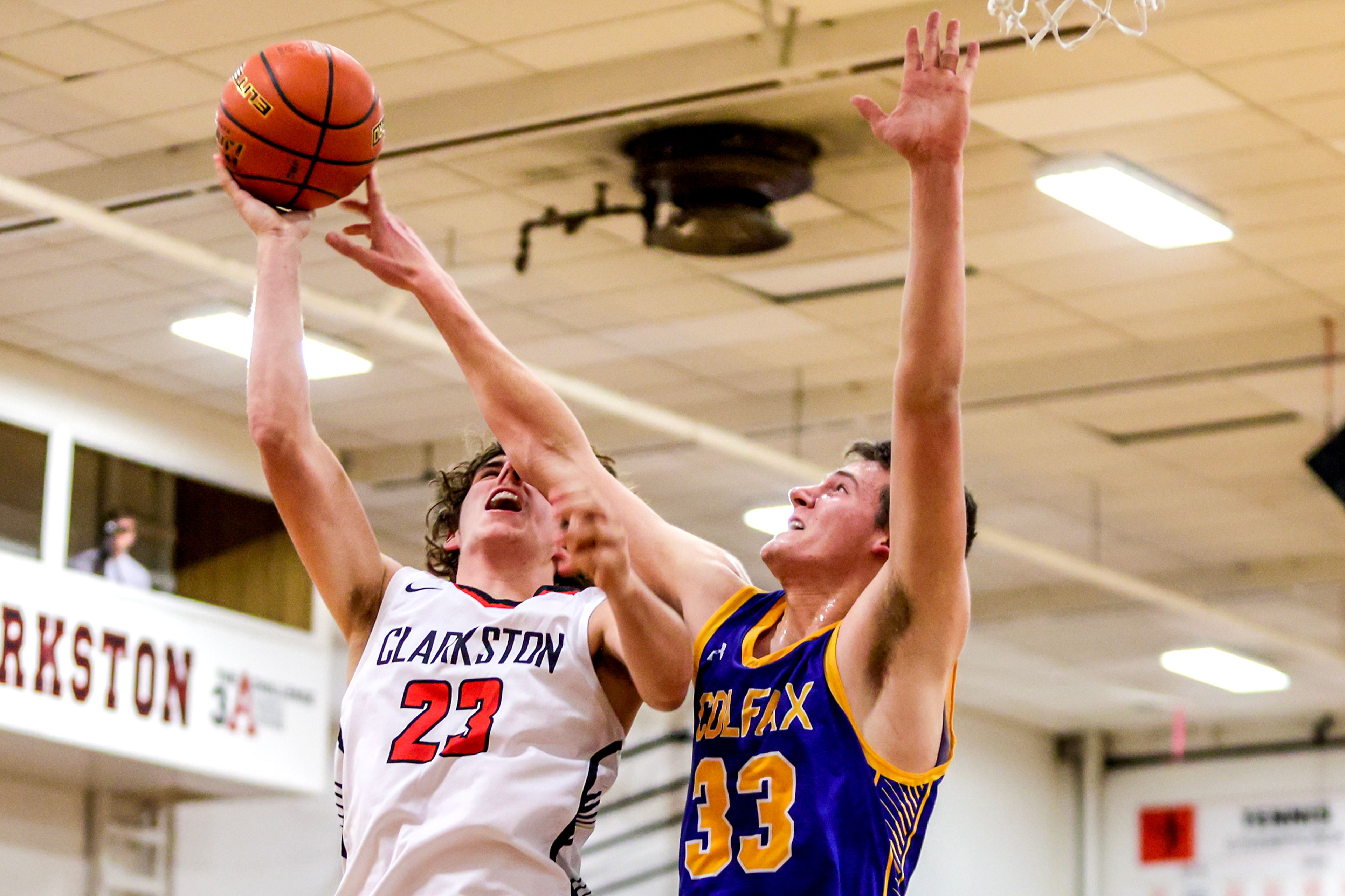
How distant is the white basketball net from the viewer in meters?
4.10

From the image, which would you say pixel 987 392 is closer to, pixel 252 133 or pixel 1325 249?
pixel 1325 249

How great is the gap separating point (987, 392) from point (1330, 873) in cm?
856

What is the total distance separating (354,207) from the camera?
3822 millimetres

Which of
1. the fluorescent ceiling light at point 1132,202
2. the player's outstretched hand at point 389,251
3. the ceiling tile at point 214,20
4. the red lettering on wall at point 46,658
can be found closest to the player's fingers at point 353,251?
the player's outstretched hand at point 389,251

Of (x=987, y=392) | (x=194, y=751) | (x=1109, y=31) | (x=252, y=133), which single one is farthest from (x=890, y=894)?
(x=194, y=751)

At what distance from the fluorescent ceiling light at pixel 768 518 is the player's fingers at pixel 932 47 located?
8782 mm

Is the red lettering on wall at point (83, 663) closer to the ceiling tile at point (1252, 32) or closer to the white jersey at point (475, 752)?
the ceiling tile at point (1252, 32)

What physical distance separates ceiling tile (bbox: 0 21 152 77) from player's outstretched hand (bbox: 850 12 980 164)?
4.71m

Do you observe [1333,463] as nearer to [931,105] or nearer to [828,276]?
[828,276]

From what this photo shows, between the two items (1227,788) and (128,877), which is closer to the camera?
(128,877)

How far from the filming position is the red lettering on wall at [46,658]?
32.4ft

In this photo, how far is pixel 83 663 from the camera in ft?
33.2

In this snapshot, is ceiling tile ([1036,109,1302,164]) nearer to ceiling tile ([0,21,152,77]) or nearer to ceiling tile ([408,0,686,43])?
ceiling tile ([408,0,686,43])

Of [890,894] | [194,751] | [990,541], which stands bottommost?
[890,894]
